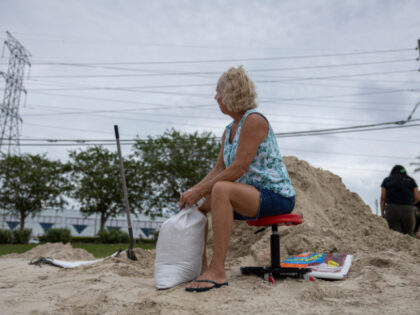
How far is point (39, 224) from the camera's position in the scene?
141 feet

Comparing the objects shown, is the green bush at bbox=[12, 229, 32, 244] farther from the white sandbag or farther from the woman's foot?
the woman's foot

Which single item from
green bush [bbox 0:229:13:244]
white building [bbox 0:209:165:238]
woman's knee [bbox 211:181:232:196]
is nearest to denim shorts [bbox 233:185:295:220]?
woman's knee [bbox 211:181:232:196]

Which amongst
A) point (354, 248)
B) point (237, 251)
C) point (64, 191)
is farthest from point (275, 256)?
point (64, 191)

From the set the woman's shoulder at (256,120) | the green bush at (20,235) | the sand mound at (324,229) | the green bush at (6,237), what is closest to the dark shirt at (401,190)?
the sand mound at (324,229)

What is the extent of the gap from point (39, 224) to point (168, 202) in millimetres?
27310

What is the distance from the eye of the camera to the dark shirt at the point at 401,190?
18.9ft

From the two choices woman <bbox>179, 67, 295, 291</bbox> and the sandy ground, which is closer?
the sandy ground

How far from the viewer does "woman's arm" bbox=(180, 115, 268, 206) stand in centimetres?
250

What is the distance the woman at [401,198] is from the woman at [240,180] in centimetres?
392

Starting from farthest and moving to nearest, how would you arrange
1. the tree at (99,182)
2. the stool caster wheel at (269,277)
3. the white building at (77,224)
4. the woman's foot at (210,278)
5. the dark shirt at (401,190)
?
1. the white building at (77,224)
2. the tree at (99,182)
3. the dark shirt at (401,190)
4. the stool caster wheel at (269,277)
5. the woman's foot at (210,278)

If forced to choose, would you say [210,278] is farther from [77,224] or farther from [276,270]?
[77,224]

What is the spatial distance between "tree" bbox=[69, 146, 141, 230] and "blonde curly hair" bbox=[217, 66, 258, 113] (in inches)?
788

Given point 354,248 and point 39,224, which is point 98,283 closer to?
point 354,248

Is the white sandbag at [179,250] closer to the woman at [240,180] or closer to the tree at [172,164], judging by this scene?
the woman at [240,180]
